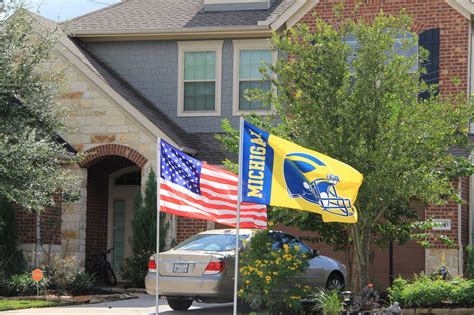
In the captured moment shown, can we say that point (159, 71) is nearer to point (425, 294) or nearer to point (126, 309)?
point (126, 309)

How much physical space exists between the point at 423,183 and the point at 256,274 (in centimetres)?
301

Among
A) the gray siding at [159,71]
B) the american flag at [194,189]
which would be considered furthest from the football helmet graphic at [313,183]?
the gray siding at [159,71]

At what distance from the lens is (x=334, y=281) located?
18.4 metres

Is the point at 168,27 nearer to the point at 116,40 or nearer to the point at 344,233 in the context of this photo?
the point at 116,40

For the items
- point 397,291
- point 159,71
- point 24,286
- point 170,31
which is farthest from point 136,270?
point 397,291

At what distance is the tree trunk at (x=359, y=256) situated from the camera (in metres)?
15.7

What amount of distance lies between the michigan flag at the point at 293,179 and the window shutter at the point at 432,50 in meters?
9.49

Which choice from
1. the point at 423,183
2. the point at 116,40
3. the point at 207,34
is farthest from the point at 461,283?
the point at 116,40

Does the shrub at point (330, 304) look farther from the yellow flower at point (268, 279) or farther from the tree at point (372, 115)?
the tree at point (372, 115)

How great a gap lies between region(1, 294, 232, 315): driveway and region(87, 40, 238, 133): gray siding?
634 cm

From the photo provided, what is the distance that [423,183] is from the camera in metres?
15.2

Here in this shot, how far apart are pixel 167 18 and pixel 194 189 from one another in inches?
492

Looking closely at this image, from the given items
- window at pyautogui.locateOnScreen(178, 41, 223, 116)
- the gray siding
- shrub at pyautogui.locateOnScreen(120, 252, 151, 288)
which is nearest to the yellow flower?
shrub at pyautogui.locateOnScreen(120, 252, 151, 288)

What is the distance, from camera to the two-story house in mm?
22359
